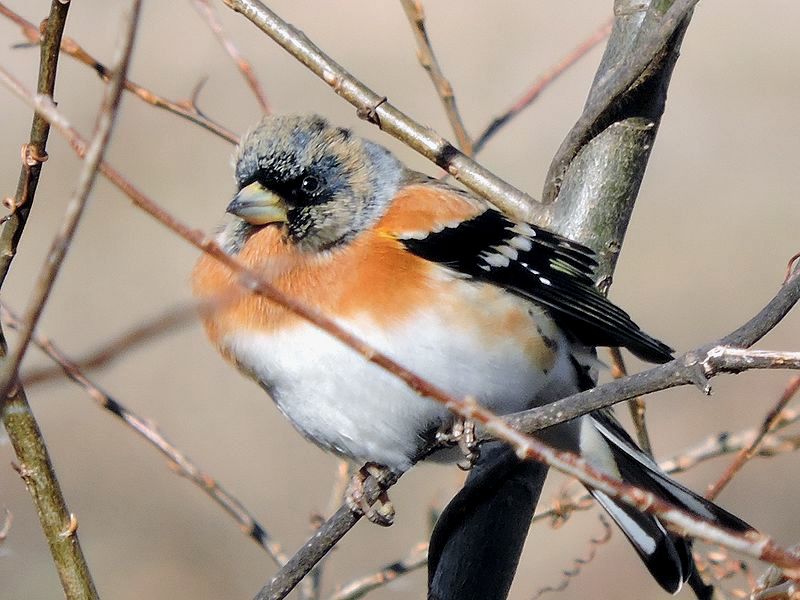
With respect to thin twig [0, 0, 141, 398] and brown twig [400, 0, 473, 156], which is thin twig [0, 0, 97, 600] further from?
brown twig [400, 0, 473, 156]

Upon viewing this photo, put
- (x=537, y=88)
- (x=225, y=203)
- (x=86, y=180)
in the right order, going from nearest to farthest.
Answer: (x=86, y=180), (x=537, y=88), (x=225, y=203)

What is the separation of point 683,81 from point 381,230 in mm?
6147

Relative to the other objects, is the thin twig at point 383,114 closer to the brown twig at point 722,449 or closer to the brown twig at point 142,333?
the brown twig at point 722,449

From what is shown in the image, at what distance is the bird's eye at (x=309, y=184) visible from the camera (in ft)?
9.45

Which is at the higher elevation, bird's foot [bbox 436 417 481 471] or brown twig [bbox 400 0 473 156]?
brown twig [bbox 400 0 473 156]

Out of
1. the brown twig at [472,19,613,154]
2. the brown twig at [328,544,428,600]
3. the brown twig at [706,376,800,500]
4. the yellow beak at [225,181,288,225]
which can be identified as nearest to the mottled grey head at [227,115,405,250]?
the yellow beak at [225,181,288,225]

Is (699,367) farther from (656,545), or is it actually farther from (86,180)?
(656,545)

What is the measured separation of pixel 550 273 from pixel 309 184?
67 cm

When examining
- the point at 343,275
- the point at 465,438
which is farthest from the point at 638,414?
the point at 343,275

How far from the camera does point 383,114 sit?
288 cm

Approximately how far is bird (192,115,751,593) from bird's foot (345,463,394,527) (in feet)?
0.08

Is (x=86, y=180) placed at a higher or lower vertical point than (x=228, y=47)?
lower

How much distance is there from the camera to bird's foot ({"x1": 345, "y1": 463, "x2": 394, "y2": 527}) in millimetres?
2603

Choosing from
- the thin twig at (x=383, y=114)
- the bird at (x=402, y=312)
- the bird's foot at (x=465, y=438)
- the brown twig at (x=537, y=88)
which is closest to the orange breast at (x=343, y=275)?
the bird at (x=402, y=312)
